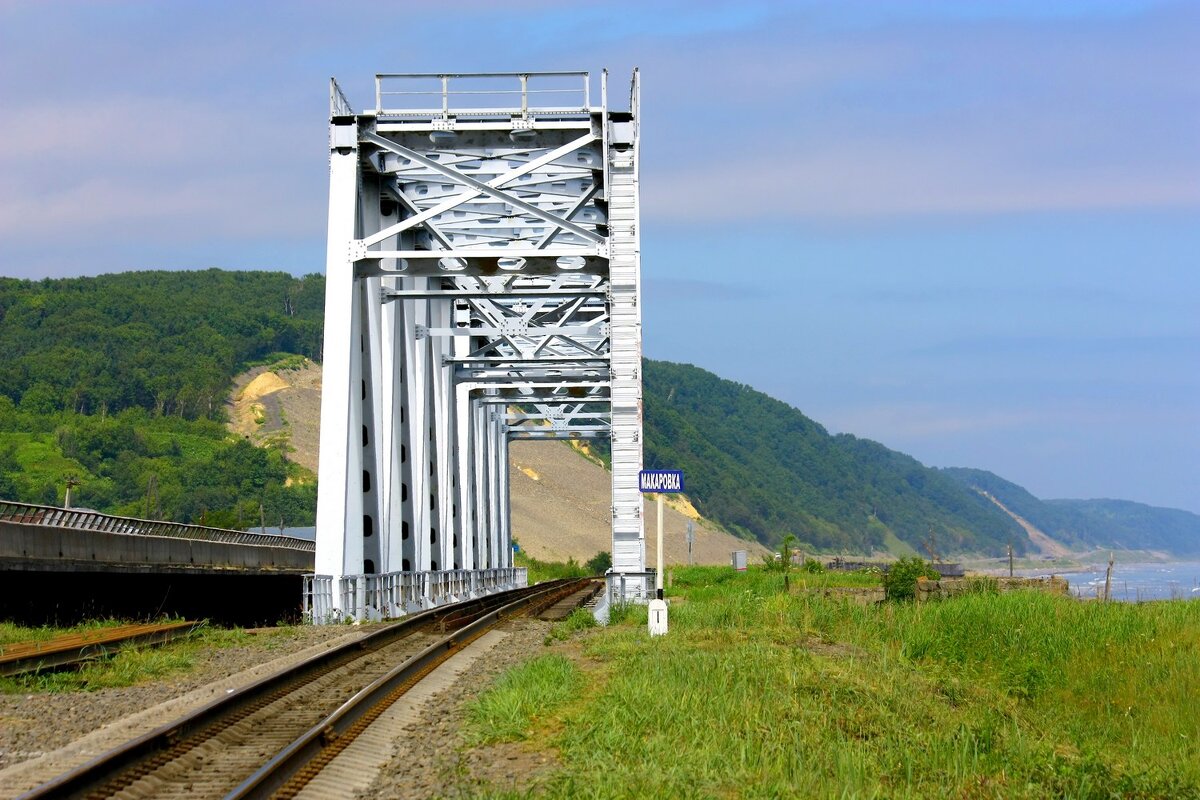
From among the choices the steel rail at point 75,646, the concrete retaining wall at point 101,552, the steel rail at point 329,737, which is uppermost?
the concrete retaining wall at point 101,552

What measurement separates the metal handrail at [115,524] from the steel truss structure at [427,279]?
13.6ft

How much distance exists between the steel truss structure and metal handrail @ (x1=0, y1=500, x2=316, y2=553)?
163 inches

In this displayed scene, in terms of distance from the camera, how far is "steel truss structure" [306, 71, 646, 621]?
25516 mm

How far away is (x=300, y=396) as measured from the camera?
152m

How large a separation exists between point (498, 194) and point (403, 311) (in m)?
6.03

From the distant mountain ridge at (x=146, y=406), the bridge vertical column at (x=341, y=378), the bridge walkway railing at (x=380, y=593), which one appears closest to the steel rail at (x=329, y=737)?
the bridge walkway railing at (x=380, y=593)

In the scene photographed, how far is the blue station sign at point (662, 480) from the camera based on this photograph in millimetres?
19016

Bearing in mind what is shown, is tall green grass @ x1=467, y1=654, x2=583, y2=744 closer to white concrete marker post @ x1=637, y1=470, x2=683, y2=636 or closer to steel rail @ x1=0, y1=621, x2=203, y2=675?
white concrete marker post @ x1=637, y1=470, x2=683, y2=636

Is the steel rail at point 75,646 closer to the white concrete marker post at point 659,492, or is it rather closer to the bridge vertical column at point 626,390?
the white concrete marker post at point 659,492

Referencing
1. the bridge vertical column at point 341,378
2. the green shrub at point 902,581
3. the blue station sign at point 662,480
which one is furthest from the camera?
the green shrub at point 902,581

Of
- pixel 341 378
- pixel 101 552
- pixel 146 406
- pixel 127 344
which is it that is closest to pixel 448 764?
pixel 101 552

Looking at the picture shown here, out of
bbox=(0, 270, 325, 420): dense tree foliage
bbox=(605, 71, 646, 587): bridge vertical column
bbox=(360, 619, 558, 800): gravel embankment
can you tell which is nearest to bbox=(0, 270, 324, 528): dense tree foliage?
bbox=(0, 270, 325, 420): dense tree foliage

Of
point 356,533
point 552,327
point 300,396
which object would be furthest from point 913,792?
point 300,396

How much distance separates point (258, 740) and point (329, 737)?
0.53m
